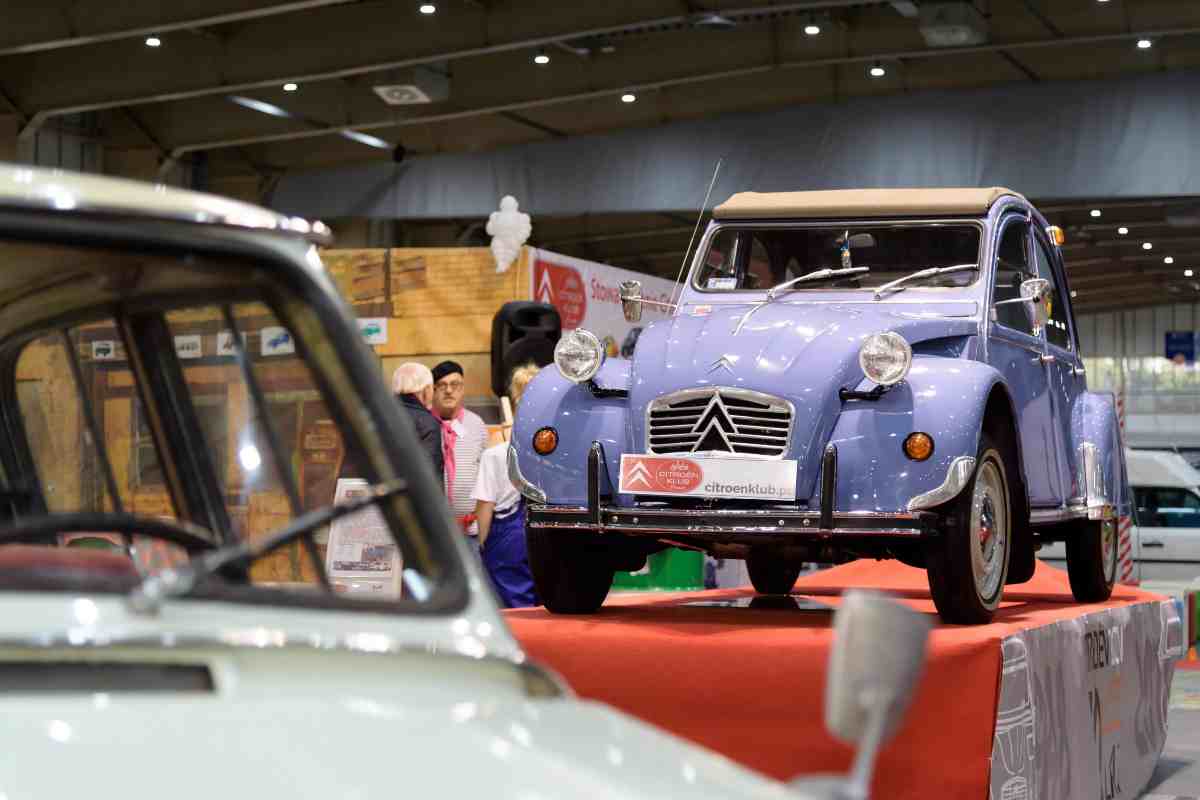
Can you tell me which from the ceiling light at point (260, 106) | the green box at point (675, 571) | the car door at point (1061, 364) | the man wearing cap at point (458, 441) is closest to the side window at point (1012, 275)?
the car door at point (1061, 364)

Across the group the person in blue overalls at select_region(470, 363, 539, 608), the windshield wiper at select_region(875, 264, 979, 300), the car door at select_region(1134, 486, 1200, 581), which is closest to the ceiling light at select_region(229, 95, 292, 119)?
the car door at select_region(1134, 486, 1200, 581)

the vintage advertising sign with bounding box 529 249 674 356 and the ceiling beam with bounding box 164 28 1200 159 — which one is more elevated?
the ceiling beam with bounding box 164 28 1200 159

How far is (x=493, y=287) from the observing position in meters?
12.5

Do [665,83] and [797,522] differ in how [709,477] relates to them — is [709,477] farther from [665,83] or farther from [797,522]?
[665,83]

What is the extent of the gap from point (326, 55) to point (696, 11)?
4.61 meters

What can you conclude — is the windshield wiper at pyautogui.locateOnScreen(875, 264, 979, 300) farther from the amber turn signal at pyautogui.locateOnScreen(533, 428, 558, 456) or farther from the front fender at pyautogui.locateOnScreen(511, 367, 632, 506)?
the amber turn signal at pyautogui.locateOnScreen(533, 428, 558, 456)

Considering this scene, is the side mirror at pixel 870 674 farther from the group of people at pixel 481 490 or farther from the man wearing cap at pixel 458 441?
the man wearing cap at pixel 458 441

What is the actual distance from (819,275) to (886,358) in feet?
4.57

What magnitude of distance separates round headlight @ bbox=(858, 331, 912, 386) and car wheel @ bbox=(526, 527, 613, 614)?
4.10 feet

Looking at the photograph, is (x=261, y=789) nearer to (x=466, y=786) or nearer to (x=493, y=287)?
(x=466, y=786)

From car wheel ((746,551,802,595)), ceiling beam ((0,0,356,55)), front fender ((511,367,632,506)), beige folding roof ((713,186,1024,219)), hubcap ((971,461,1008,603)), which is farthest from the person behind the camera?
ceiling beam ((0,0,356,55))

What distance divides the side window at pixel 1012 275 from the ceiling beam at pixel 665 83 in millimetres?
12562

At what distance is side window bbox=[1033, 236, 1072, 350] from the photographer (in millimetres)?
8034

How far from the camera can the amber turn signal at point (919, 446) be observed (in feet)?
19.3
